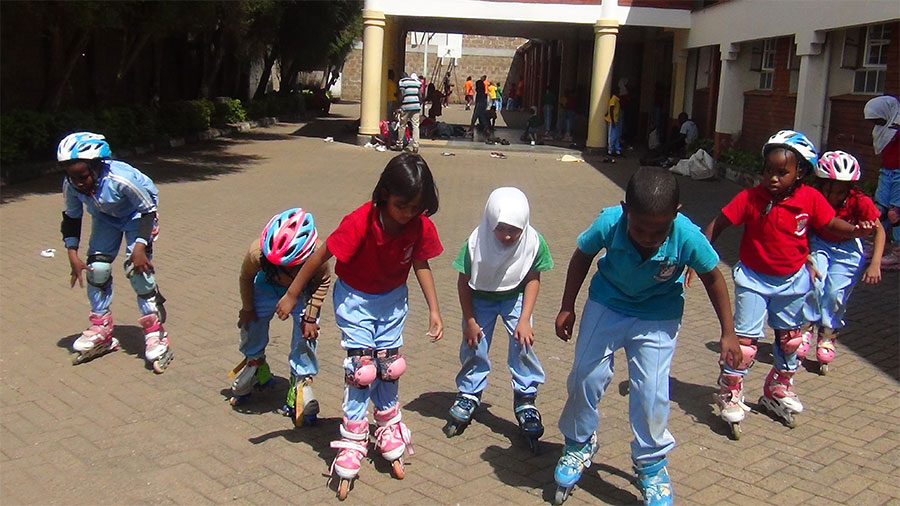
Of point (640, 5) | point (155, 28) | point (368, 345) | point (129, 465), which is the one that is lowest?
point (129, 465)

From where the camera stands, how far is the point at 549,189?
15.4 metres

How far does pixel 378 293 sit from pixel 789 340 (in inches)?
97.4

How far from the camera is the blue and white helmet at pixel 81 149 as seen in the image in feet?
17.0

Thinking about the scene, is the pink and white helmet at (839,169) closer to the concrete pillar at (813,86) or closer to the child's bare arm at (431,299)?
the child's bare arm at (431,299)

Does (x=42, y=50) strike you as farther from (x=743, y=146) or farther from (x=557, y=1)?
(x=743, y=146)

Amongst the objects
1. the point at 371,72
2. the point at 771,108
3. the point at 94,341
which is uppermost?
the point at 371,72

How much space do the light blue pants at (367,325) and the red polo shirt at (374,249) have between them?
0.17 feet

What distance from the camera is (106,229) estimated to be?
5.62 metres

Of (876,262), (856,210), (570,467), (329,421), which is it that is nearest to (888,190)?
(856,210)

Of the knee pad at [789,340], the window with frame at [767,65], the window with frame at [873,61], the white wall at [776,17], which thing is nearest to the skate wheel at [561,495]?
the knee pad at [789,340]

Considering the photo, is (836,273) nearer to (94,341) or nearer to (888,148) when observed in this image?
(888,148)

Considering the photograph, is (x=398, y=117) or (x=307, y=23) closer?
(x=398, y=117)

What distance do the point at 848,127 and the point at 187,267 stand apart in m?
9.82

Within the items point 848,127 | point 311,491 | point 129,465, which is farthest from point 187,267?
point 848,127
